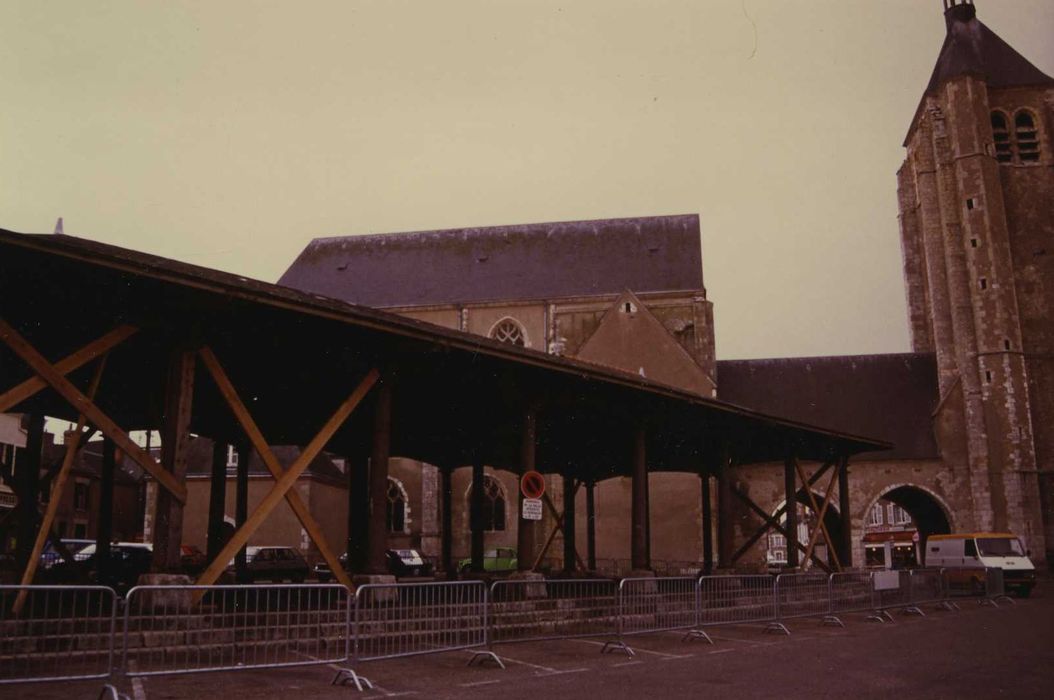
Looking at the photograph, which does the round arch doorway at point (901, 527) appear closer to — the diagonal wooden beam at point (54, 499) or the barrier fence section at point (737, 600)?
the barrier fence section at point (737, 600)

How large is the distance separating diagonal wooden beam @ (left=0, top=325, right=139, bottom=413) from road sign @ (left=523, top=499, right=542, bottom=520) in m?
5.53

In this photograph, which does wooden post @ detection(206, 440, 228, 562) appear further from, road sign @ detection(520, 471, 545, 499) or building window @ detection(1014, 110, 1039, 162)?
building window @ detection(1014, 110, 1039, 162)

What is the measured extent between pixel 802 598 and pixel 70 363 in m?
11.6

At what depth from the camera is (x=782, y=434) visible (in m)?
20.5

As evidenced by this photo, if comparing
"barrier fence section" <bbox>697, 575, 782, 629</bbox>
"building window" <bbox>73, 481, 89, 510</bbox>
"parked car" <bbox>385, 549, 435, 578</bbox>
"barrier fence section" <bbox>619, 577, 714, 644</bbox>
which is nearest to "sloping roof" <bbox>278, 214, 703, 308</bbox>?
"building window" <bbox>73, 481, 89, 510</bbox>

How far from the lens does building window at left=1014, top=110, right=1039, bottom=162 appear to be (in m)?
38.6

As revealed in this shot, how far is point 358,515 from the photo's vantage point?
619 inches

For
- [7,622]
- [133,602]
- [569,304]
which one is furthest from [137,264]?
[569,304]

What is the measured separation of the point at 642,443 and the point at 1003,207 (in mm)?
27947

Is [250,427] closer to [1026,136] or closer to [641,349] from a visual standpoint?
[641,349]

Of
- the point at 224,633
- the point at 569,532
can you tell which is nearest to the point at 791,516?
the point at 569,532

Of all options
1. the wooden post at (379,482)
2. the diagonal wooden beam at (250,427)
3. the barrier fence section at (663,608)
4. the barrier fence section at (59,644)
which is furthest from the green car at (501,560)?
the barrier fence section at (59,644)

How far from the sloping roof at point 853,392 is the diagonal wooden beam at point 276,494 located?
28.5 m

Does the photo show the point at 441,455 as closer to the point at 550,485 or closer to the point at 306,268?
the point at 550,485
